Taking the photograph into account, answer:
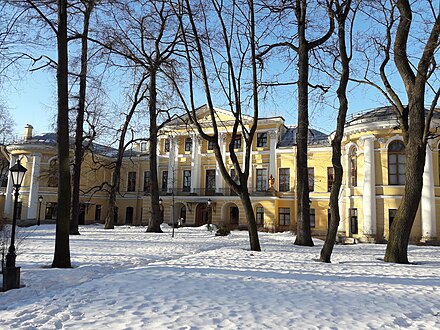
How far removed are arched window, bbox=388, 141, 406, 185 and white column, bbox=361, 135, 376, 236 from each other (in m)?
0.90

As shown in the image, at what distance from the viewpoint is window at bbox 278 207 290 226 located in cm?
3061

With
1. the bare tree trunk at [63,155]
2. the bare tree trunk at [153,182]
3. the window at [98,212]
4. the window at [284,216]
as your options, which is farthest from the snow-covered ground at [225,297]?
the window at [98,212]

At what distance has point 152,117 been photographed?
69.7 feet

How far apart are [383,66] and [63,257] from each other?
10.1 meters

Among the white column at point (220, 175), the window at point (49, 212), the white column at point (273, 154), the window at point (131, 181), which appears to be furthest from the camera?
the window at point (131, 181)

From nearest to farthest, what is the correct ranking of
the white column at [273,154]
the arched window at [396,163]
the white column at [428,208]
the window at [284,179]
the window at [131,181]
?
the white column at [428,208] → the arched window at [396,163] → the window at [284,179] → the white column at [273,154] → the window at [131,181]

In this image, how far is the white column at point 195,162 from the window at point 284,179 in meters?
7.72

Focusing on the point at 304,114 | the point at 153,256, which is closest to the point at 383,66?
the point at 304,114

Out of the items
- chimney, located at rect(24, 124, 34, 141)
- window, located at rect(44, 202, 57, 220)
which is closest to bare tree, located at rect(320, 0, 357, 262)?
window, located at rect(44, 202, 57, 220)

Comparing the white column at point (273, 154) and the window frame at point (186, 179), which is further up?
the white column at point (273, 154)

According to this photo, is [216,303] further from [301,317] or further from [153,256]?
[153,256]

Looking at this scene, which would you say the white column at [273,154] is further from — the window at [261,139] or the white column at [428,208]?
the white column at [428,208]

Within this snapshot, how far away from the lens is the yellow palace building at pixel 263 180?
68.1 ft

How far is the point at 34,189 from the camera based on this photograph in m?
31.7
